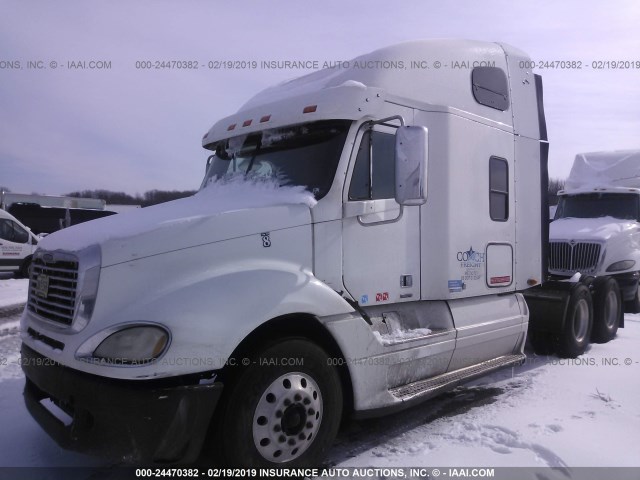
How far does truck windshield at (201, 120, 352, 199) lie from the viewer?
3.98m

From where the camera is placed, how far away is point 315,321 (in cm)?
357

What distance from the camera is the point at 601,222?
9375mm

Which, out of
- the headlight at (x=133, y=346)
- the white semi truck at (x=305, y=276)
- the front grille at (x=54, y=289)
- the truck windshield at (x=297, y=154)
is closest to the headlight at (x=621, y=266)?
the white semi truck at (x=305, y=276)

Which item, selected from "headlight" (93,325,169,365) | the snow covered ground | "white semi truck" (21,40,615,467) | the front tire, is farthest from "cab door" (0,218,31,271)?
the front tire

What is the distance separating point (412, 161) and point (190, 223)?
5.63 ft

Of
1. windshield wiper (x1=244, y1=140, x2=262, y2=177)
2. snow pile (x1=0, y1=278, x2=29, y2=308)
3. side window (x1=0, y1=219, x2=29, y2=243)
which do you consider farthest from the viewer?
side window (x1=0, y1=219, x2=29, y2=243)

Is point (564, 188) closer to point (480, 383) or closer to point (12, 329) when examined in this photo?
point (480, 383)

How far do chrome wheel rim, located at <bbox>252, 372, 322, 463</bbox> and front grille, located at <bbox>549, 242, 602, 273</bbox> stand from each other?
22.4ft

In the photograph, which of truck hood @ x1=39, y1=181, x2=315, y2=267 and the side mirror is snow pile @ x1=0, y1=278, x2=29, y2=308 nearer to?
truck hood @ x1=39, y1=181, x2=315, y2=267

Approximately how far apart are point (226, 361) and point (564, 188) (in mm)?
9632

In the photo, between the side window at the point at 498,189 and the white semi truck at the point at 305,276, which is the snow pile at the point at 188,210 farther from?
the side window at the point at 498,189

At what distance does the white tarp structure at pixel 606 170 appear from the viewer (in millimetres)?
10192

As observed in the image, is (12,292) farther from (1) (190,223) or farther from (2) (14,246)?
(1) (190,223)

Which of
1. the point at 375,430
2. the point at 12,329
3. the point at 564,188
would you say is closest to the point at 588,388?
the point at 375,430
